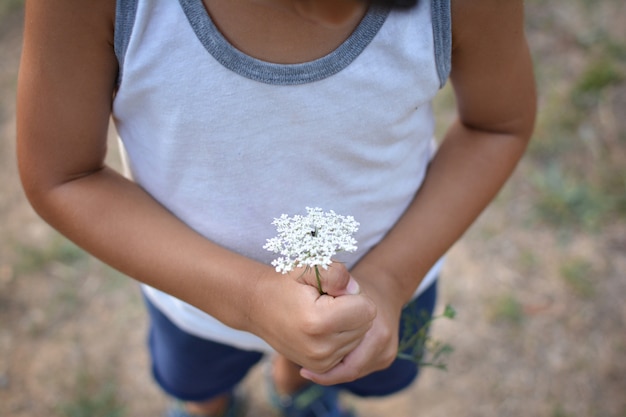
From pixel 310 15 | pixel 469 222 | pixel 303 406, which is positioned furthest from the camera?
pixel 303 406

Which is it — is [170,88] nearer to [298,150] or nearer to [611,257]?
[298,150]

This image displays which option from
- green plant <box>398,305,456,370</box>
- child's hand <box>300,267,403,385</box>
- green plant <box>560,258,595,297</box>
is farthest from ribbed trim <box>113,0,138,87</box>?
green plant <box>560,258,595,297</box>

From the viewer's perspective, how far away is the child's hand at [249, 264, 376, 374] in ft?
2.33

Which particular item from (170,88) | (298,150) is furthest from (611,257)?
(170,88)

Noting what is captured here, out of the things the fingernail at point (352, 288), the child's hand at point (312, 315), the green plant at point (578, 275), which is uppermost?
the fingernail at point (352, 288)

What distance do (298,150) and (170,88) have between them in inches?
6.8

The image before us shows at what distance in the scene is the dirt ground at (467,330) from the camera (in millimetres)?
1668

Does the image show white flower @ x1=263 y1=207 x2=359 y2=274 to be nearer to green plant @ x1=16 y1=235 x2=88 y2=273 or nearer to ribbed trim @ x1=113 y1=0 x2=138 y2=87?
ribbed trim @ x1=113 y1=0 x2=138 y2=87

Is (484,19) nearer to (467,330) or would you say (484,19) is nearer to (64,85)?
(64,85)

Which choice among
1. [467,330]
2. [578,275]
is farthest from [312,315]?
[578,275]

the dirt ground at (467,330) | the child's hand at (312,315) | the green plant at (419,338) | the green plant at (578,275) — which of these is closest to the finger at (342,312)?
the child's hand at (312,315)

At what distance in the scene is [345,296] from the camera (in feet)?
2.34

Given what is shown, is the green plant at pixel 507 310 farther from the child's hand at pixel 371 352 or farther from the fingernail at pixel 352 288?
the fingernail at pixel 352 288

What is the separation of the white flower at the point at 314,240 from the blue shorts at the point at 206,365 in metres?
0.44
